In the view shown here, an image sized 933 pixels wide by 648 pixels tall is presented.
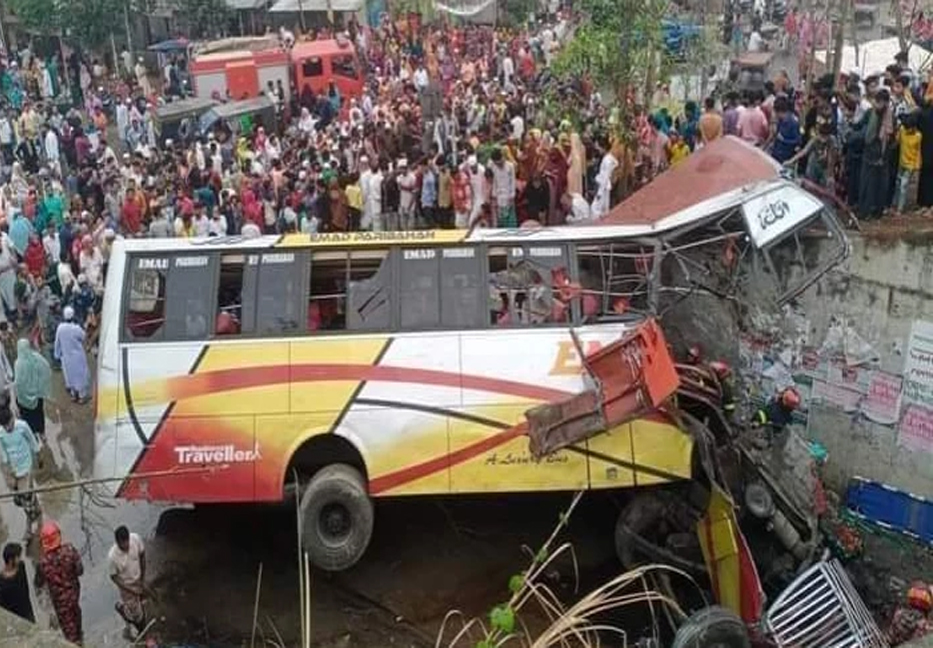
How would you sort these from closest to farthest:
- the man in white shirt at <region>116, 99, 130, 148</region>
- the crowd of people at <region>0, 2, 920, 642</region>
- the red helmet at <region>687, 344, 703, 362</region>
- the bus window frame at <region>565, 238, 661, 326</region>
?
1. the bus window frame at <region>565, 238, 661, 326</region>
2. the red helmet at <region>687, 344, 703, 362</region>
3. the crowd of people at <region>0, 2, 920, 642</region>
4. the man in white shirt at <region>116, 99, 130, 148</region>

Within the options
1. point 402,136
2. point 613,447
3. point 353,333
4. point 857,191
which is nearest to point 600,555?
point 613,447

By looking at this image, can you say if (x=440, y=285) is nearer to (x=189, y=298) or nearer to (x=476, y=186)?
(x=189, y=298)

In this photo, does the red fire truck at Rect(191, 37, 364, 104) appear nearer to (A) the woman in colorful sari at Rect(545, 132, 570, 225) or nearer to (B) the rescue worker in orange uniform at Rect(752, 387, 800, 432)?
(A) the woman in colorful sari at Rect(545, 132, 570, 225)

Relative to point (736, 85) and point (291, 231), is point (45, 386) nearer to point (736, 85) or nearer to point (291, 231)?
point (291, 231)

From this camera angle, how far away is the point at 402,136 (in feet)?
60.3

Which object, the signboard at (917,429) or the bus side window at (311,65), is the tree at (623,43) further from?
the bus side window at (311,65)

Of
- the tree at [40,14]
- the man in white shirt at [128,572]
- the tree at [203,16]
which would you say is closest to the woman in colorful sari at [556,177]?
the man in white shirt at [128,572]

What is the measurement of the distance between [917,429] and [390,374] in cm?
516

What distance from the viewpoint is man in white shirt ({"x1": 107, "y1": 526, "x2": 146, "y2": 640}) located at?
8.77 meters

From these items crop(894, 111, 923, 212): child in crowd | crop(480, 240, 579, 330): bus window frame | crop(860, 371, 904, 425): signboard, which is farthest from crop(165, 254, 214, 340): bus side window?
crop(894, 111, 923, 212): child in crowd

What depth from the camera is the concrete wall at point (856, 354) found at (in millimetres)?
10570

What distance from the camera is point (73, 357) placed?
13.1 m

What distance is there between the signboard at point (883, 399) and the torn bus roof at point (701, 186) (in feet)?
8.37

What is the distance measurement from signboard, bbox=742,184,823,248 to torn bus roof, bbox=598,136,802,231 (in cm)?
14
